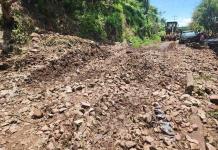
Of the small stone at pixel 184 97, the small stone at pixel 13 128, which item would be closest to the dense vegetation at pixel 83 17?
the small stone at pixel 184 97

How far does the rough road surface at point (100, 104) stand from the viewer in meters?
6.11

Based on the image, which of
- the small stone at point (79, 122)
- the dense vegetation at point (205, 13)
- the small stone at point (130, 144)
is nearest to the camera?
the small stone at point (130, 144)

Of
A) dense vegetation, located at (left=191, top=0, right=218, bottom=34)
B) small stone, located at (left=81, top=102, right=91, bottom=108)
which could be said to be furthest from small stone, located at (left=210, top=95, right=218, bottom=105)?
dense vegetation, located at (left=191, top=0, right=218, bottom=34)

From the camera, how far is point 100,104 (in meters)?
7.48

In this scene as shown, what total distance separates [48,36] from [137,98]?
697 centimetres

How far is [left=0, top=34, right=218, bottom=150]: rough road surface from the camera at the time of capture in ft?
20.0

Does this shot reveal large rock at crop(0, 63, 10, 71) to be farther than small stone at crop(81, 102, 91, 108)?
Yes

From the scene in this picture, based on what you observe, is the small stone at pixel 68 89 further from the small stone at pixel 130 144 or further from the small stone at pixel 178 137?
the small stone at pixel 178 137

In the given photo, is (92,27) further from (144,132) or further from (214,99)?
(144,132)

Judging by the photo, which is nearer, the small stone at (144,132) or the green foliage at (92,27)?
the small stone at (144,132)

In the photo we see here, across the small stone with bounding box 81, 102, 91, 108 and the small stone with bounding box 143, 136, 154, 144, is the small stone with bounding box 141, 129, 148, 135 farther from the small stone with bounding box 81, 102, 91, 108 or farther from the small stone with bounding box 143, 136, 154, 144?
the small stone with bounding box 81, 102, 91, 108

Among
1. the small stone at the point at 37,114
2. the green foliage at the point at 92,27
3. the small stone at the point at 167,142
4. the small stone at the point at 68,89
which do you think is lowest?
the small stone at the point at 167,142

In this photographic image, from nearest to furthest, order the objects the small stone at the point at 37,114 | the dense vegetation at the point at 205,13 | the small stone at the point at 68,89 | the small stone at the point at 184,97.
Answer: the small stone at the point at 37,114 → the small stone at the point at 68,89 → the small stone at the point at 184,97 → the dense vegetation at the point at 205,13

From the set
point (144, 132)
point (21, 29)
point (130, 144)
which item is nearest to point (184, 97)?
point (144, 132)
